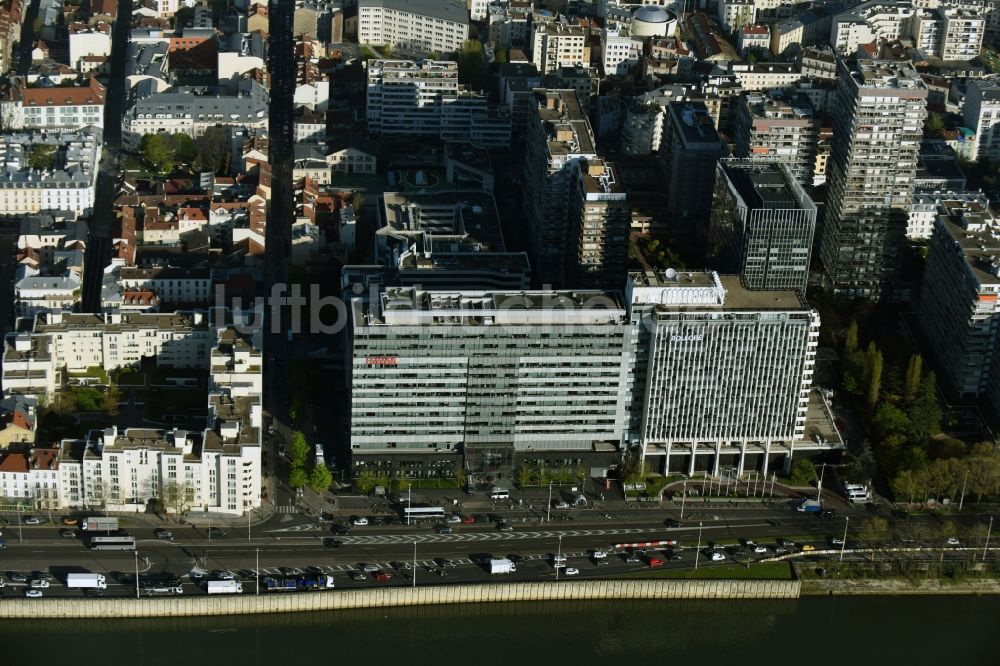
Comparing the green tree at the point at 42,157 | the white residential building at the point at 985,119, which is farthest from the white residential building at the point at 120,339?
the white residential building at the point at 985,119

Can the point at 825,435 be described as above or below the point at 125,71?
below

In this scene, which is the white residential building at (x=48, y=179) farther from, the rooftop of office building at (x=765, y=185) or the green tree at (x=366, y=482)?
the rooftop of office building at (x=765, y=185)

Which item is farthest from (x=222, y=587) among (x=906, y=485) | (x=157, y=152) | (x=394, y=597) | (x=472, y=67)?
(x=472, y=67)

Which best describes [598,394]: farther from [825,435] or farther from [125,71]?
[125,71]

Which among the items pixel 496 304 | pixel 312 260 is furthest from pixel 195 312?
pixel 496 304

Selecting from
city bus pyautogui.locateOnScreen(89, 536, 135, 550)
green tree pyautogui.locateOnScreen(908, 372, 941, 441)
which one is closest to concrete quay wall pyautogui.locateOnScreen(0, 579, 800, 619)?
city bus pyautogui.locateOnScreen(89, 536, 135, 550)

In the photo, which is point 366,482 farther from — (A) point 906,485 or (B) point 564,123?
(B) point 564,123
